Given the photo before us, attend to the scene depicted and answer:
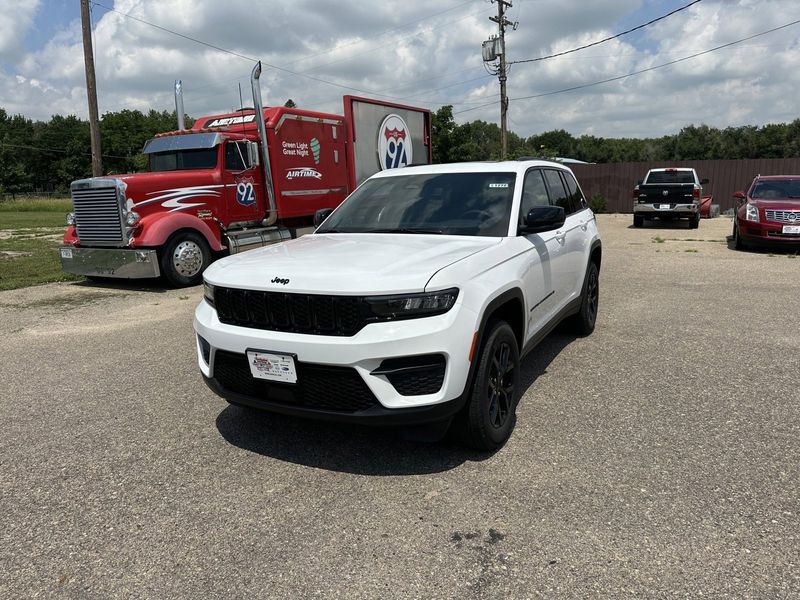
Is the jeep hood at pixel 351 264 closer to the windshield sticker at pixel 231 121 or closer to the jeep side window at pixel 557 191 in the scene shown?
the jeep side window at pixel 557 191

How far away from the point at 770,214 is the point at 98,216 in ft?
41.0

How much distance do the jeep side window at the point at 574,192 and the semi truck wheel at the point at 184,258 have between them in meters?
6.37

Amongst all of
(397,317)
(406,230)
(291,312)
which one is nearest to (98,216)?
(406,230)

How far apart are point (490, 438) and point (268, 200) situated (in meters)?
8.44

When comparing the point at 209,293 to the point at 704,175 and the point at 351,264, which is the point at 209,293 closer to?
the point at 351,264

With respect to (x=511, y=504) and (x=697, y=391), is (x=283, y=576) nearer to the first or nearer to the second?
(x=511, y=504)

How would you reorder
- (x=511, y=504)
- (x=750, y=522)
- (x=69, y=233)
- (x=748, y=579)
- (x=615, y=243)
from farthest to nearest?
1. (x=615, y=243)
2. (x=69, y=233)
3. (x=511, y=504)
4. (x=750, y=522)
5. (x=748, y=579)

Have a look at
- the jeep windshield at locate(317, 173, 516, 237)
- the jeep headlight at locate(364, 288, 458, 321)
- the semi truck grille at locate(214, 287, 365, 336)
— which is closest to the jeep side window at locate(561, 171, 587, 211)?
the jeep windshield at locate(317, 173, 516, 237)

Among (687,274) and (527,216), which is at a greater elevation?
(527,216)

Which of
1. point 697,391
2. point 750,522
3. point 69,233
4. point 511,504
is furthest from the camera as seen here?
point 69,233

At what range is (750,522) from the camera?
273 centimetres

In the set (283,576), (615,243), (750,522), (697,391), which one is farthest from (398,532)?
(615,243)

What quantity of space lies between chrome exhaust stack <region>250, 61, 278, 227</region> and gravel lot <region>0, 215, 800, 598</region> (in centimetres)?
578

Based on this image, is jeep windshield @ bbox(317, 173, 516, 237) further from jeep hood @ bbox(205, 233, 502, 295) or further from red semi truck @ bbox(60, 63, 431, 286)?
red semi truck @ bbox(60, 63, 431, 286)
